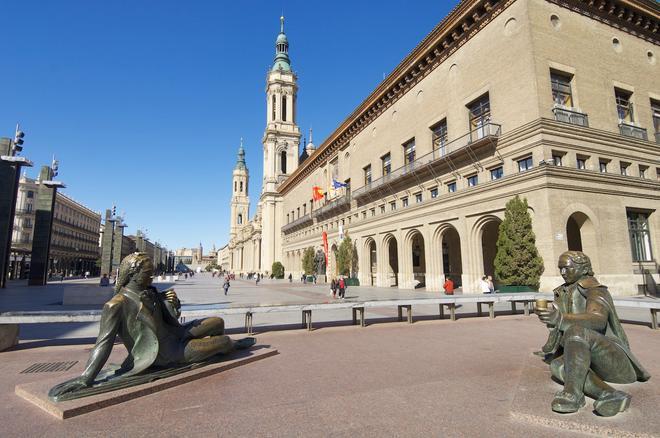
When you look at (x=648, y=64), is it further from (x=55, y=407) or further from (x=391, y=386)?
(x=55, y=407)

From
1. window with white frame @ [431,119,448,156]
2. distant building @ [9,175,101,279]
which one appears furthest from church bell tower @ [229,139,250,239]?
window with white frame @ [431,119,448,156]

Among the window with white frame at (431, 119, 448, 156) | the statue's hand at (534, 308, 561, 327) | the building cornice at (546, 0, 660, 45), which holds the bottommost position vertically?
the statue's hand at (534, 308, 561, 327)

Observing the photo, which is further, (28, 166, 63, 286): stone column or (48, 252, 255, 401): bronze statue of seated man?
(28, 166, 63, 286): stone column

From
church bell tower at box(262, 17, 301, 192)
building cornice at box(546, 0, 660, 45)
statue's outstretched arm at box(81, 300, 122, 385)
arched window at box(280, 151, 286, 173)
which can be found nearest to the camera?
statue's outstretched arm at box(81, 300, 122, 385)

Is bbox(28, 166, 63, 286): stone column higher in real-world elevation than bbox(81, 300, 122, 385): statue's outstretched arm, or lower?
higher

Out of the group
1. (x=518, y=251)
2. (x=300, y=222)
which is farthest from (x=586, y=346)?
(x=300, y=222)

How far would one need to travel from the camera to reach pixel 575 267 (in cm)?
476

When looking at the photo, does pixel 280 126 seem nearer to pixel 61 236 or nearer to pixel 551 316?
pixel 61 236

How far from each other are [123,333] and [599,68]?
3109cm

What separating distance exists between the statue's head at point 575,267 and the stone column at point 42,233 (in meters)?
44.7

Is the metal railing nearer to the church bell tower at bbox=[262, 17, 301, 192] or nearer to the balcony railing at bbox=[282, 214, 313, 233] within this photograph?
the balcony railing at bbox=[282, 214, 313, 233]

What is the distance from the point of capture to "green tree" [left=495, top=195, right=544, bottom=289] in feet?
64.8

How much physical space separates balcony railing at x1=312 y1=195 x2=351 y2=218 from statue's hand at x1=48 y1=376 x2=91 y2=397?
3978 centimetres

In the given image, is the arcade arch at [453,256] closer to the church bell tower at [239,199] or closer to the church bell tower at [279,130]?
the church bell tower at [279,130]
